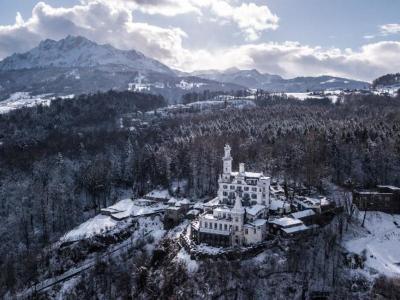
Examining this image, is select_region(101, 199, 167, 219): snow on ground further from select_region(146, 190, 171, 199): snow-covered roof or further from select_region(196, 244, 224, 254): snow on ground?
select_region(196, 244, 224, 254): snow on ground

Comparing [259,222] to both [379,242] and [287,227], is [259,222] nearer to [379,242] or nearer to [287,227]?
[287,227]

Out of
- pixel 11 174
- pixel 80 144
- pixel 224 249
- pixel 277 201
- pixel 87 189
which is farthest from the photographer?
pixel 80 144

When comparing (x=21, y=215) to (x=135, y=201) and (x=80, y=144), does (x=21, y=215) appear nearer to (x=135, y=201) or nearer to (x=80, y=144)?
(x=135, y=201)

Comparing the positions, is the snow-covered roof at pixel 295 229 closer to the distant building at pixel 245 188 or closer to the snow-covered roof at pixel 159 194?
the distant building at pixel 245 188

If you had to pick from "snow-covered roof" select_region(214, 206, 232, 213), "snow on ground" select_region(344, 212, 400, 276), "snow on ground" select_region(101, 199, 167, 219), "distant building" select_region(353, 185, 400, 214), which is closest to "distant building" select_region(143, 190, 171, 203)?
"snow on ground" select_region(101, 199, 167, 219)

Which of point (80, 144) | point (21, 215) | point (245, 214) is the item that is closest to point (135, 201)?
point (21, 215)

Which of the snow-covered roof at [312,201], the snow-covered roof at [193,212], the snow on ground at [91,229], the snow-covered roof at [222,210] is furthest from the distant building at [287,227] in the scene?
the snow on ground at [91,229]

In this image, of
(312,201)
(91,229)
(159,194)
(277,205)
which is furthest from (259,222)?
(159,194)
